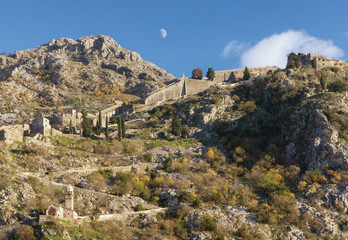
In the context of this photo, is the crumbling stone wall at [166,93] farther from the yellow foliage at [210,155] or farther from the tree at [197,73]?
the yellow foliage at [210,155]

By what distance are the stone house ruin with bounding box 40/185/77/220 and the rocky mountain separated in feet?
181

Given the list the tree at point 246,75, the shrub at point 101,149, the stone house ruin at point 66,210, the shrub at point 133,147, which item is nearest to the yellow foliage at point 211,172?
the shrub at point 133,147

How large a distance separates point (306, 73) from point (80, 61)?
60780 mm

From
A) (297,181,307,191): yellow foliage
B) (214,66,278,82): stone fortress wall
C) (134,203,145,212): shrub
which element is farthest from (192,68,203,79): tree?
(134,203,145,212): shrub

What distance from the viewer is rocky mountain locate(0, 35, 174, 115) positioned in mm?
102688

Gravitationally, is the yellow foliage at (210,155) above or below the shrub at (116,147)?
below

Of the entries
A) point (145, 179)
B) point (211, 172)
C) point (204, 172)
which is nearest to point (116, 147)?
point (145, 179)

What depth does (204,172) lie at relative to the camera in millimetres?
62031

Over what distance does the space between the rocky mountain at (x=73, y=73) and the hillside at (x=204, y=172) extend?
90.3ft

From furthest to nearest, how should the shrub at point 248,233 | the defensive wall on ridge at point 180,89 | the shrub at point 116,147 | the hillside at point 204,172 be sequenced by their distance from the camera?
the defensive wall on ridge at point 180,89
the shrub at point 116,147
the shrub at point 248,233
the hillside at point 204,172

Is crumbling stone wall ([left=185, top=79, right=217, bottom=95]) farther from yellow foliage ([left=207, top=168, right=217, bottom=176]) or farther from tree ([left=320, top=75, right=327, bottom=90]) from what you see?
yellow foliage ([left=207, top=168, right=217, bottom=176])

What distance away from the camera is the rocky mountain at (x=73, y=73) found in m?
103

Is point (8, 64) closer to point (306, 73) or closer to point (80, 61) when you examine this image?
point (80, 61)

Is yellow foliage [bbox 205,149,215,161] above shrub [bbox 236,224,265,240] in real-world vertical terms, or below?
above
